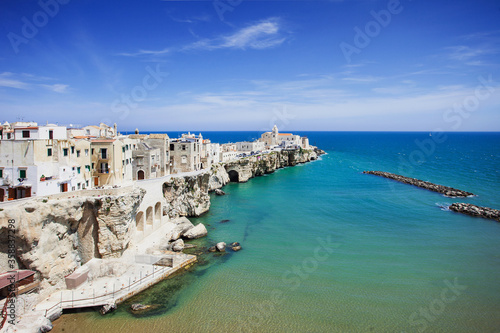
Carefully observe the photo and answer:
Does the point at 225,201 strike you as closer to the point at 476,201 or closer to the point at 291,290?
the point at 291,290

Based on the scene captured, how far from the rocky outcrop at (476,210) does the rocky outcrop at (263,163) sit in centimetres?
4071

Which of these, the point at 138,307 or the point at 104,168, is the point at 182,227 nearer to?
the point at 104,168

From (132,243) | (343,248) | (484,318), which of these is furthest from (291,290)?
(132,243)

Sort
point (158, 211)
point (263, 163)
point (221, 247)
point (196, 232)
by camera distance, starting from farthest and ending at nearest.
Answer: point (263, 163), point (158, 211), point (196, 232), point (221, 247)

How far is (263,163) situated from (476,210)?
48.3 m

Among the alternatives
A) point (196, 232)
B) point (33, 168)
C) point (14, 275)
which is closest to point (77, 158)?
point (33, 168)

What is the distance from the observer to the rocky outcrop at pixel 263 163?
226ft

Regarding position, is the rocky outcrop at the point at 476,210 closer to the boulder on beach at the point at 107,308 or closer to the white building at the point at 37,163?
the boulder on beach at the point at 107,308

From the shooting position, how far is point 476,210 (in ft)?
138

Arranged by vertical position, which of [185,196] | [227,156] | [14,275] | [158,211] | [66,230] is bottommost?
[14,275]

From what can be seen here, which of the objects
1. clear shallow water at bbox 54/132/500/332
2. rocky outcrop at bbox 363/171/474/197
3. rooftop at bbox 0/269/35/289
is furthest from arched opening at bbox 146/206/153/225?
rocky outcrop at bbox 363/171/474/197

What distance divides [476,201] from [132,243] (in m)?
51.7

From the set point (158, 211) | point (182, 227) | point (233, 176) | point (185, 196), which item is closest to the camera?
point (182, 227)

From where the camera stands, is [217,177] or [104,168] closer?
[104,168]
